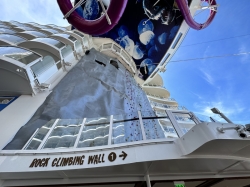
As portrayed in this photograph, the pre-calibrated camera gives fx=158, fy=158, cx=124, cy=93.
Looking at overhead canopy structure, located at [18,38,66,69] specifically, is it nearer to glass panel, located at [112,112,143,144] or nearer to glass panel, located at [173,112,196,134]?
glass panel, located at [112,112,143,144]

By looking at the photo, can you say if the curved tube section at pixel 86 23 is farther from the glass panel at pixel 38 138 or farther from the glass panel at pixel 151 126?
the glass panel at pixel 38 138

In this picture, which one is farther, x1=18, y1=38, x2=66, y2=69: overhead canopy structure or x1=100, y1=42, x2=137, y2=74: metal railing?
x1=100, y1=42, x2=137, y2=74: metal railing

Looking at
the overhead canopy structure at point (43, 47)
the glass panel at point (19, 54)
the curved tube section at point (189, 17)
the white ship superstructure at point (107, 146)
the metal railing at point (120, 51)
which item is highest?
the metal railing at point (120, 51)

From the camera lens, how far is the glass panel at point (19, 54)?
569 centimetres

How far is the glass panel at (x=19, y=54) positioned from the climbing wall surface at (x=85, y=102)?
146 centimetres

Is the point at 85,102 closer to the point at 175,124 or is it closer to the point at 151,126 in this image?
the point at 151,126

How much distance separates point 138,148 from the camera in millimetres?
3031

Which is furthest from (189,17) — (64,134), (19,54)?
(64,134)

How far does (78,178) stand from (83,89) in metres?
4.99

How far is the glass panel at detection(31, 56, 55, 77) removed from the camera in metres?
5.97

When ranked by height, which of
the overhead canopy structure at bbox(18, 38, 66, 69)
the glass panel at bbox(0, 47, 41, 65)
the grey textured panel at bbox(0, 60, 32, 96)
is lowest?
the grey textured panel at bbox(0, 60, 32, 96)

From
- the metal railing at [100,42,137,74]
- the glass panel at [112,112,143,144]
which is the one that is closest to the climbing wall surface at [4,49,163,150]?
the glass panel at [112,112,143,144]

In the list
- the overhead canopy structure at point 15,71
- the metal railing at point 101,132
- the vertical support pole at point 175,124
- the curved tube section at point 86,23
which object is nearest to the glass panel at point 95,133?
the metal railing at point 101,132

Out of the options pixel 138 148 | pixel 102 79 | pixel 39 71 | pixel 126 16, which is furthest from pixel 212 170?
pixel 126 16
